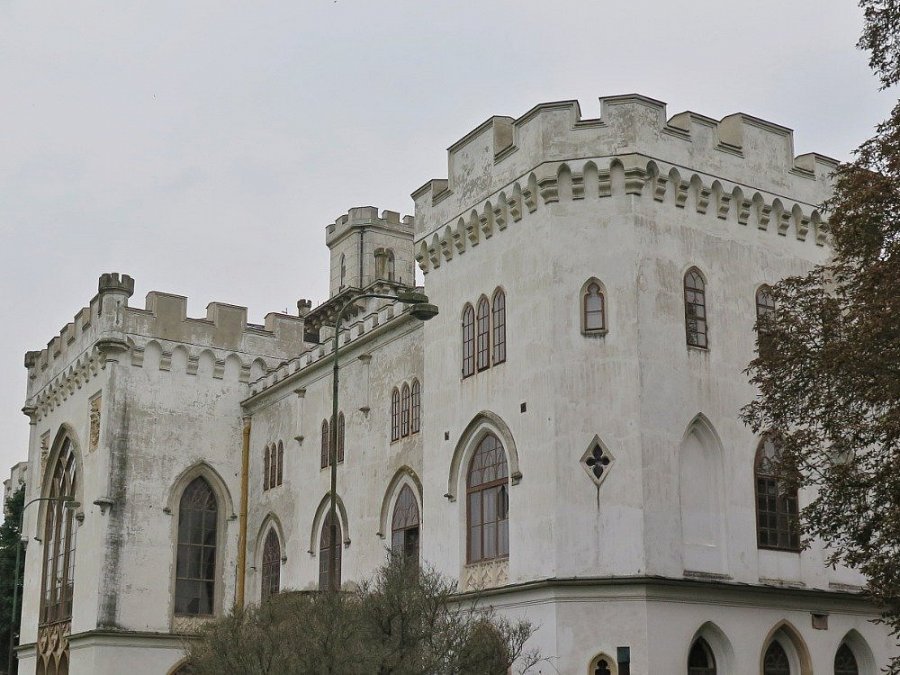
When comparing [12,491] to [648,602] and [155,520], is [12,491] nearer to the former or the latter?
[155,520]

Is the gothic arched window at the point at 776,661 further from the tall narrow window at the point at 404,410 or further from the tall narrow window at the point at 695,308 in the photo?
the tall narrow window at the point at 404,410

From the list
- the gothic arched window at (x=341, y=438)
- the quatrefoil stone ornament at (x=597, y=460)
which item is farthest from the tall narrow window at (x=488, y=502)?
the gothic arched window at (x=341, y=438)

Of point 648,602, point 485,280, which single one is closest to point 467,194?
point 485,280

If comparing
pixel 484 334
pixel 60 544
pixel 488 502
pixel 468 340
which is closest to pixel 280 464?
pixel 60 544

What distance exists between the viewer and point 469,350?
2661cm

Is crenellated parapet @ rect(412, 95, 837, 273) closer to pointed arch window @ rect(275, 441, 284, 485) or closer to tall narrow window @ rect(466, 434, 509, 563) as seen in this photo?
tall narrow window @ rect(466, 434, 509, 563)

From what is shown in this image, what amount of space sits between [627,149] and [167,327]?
1914cm

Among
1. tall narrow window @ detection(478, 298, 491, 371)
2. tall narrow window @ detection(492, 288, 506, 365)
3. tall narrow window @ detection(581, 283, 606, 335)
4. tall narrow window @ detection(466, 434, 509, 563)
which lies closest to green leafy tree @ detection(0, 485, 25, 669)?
tall narrow window @ detection(466, 434, 509, 563)

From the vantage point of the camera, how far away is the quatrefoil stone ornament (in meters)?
23.0

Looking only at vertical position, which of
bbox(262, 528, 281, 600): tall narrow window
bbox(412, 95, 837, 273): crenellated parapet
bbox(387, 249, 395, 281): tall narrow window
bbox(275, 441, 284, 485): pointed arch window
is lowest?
bbox(262, 528, 281, 600): tall narrow window

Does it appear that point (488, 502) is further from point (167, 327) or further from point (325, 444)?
point (167, 327)

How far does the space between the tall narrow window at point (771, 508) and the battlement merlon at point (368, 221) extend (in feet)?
102

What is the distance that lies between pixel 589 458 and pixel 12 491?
160 ft

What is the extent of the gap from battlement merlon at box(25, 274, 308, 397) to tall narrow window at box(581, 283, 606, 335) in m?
18.1
